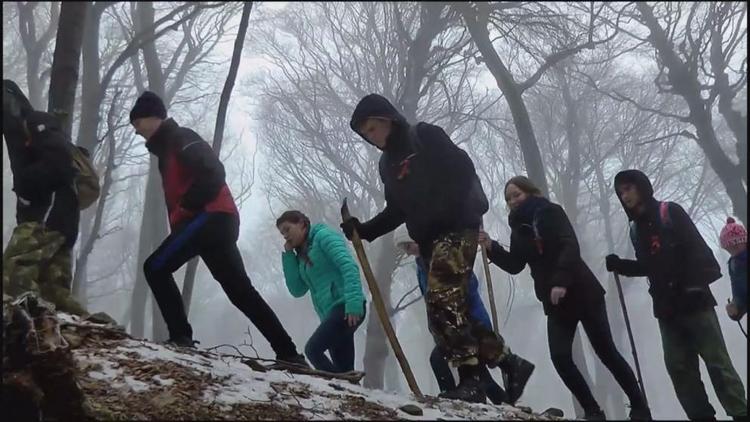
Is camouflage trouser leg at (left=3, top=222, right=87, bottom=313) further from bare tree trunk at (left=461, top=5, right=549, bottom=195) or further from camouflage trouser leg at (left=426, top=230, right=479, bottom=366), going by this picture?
bare tree trunk at (left=461, top=5, right=549, bottom=195)

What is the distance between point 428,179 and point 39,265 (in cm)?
220

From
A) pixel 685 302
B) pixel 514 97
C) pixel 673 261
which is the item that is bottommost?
pixel 685 302

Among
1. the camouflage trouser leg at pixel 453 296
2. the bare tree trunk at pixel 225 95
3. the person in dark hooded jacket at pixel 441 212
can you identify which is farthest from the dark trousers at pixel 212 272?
the bare tree trunk at pixel 225 95

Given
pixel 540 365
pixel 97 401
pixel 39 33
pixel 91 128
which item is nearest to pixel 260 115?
pixel 39 33

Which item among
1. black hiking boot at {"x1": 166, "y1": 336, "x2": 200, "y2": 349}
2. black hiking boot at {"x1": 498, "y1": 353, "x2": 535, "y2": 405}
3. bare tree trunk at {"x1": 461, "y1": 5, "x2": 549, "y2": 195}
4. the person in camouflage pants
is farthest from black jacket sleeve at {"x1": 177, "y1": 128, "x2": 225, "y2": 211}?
bare tree trunk at {"x1": 461, "y1": 5, "x2": 549, "y2": 195}

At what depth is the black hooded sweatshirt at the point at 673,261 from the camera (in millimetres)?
3334

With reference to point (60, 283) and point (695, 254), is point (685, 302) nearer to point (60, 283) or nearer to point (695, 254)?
point (695, 254)

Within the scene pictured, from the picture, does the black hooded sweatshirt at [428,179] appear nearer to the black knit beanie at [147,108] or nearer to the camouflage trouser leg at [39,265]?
the black knit beanie at [147,108]

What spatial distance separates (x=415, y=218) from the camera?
3.17m

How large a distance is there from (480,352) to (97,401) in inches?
67.6

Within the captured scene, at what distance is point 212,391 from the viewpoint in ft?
7.34

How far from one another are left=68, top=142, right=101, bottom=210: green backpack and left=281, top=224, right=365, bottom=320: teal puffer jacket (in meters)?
1.29

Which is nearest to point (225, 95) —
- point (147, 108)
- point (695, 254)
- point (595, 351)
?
point (147, 108)

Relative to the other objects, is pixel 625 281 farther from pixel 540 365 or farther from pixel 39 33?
pixel 540 365
